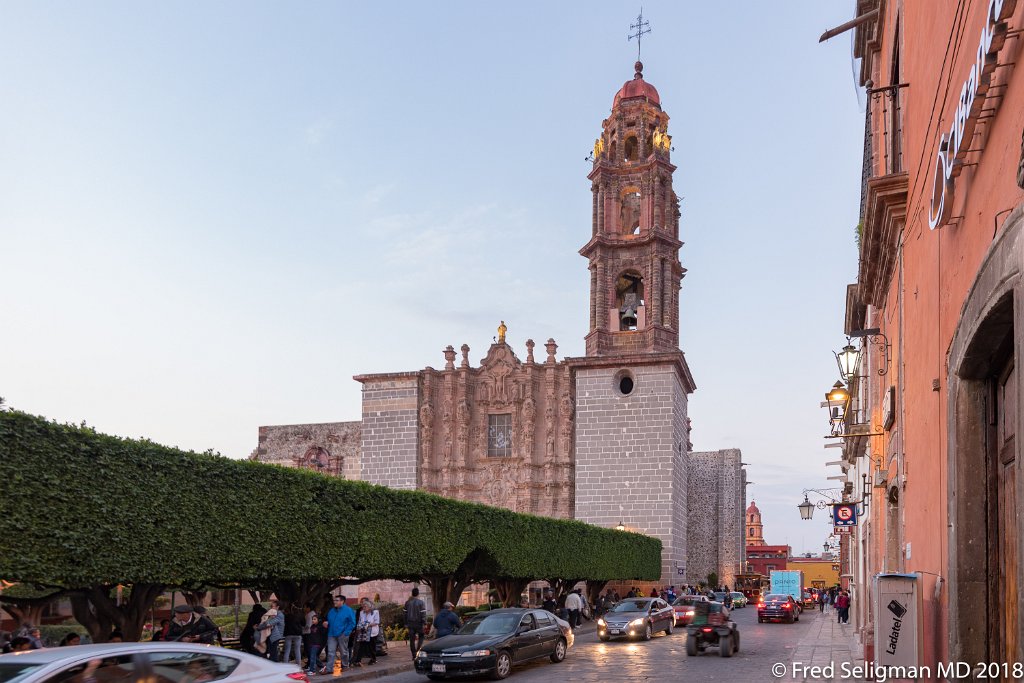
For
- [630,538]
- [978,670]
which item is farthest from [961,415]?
[630,538]

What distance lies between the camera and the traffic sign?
22.9m

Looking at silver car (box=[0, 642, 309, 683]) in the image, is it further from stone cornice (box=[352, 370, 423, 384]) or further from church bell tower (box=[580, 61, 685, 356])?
stone cornice (box=[352, 370, 423, 384])

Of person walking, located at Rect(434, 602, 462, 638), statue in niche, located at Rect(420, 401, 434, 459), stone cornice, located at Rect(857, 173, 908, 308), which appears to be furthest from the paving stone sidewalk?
statue in niche, located at Rect(420, 401, 434, 459)

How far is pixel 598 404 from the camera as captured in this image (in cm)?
4584

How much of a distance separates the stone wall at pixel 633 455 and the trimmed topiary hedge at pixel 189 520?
61.5 feet

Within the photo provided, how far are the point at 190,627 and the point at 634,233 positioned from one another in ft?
122

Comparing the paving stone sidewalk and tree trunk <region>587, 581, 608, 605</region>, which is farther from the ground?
the paving stone sidewalk

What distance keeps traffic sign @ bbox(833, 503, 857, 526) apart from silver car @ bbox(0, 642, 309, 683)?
56.7 ft

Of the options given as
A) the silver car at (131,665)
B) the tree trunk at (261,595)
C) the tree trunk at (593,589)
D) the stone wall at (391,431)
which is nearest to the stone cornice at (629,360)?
the stone wall at (391,431)

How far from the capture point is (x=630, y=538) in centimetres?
4050

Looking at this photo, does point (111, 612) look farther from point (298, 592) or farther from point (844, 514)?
point (844, 514)

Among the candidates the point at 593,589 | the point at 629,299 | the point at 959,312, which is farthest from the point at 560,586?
the point at 959,312

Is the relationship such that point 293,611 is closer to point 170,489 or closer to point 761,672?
point 170,489

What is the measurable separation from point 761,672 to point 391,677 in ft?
25.0
